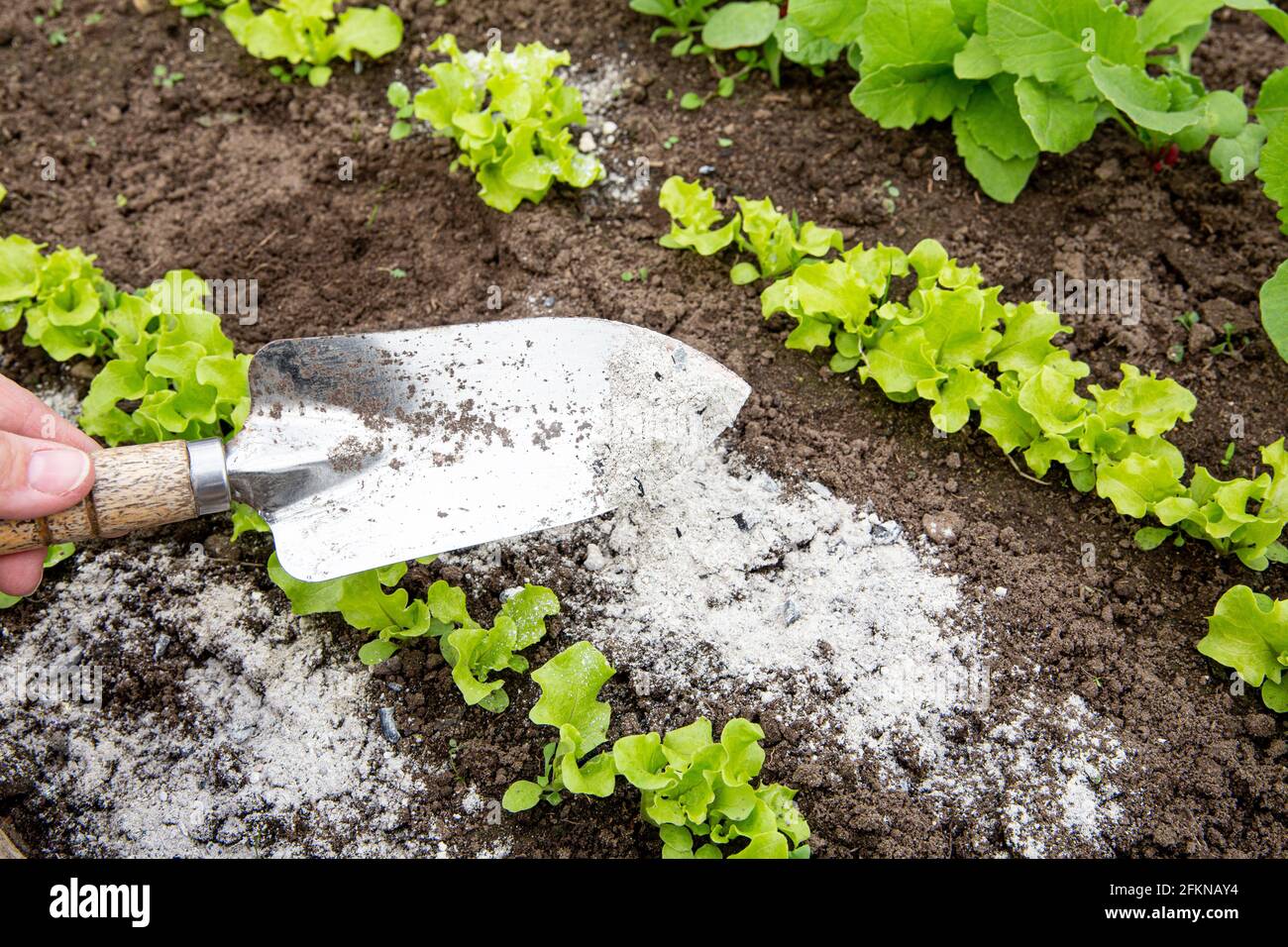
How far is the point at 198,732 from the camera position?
2350mm

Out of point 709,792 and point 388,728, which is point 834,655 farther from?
point 388,728

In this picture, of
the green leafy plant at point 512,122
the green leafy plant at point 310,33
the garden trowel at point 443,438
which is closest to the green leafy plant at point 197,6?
the green leafy plant at point 310,33

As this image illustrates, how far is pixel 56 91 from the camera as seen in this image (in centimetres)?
343

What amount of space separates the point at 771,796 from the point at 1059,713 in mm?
655

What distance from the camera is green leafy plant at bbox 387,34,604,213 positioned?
2955 mm

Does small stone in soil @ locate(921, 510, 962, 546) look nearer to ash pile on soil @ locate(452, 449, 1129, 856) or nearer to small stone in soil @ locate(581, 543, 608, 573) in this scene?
ash pile on soil @ locate(452, 449, 1129, 856)

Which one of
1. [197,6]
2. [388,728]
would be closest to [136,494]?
[388,728]

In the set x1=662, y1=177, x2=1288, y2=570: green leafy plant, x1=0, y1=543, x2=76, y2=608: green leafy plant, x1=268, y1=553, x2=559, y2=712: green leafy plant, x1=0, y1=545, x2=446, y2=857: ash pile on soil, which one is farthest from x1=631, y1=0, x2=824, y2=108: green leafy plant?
x1=0, y1=543, x2=76, y2=608: green leafy plant

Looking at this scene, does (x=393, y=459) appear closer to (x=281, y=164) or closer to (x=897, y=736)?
(x=897, y=736)

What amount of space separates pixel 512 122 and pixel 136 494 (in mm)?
1455

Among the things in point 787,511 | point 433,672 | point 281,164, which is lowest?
point 433,672

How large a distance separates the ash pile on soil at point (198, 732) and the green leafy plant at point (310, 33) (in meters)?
1.66
